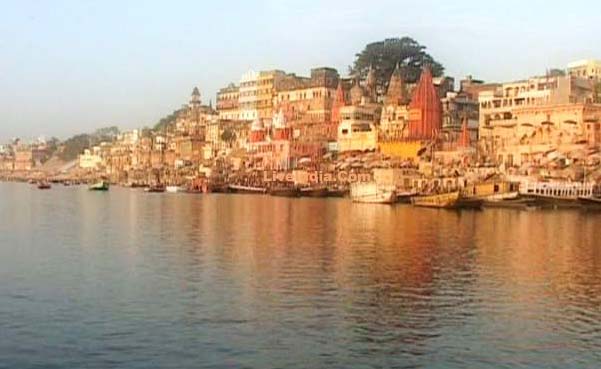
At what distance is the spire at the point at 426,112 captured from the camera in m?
72.9

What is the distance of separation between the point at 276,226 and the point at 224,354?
2108 centimetres

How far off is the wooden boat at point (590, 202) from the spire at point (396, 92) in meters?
30.9

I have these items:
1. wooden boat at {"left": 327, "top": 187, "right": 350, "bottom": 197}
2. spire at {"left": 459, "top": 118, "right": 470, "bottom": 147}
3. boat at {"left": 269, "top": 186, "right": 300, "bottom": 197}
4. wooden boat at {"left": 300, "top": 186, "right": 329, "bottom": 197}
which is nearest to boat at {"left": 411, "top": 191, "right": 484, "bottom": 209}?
wooden boat at {"left": 327, "top": 187, "right": 350, "bottom": 197}

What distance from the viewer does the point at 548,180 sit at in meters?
53.1

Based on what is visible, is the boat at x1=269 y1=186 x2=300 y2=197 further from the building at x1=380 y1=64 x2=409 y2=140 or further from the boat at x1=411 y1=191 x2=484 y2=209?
the boat at x1=411 y1=191 x2=484 y2=209

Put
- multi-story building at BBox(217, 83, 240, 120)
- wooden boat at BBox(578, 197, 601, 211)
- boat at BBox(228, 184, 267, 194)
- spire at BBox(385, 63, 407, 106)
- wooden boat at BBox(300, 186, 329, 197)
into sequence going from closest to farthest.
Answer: wooden boat at BBox(578, 197, 601, 211), wooden boat at BBox(300, 186, 329, 197), boat at BBox(228, 184, 267, 194), spire at BBox(385, 63, 407, 106), multi-story building at BBox(217, 83, 240, 120)

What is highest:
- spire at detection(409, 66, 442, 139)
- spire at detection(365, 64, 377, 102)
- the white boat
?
spire at detection(365, 64, 377, 102)

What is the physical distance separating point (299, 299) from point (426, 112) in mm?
58364

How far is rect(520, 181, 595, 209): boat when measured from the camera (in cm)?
5016

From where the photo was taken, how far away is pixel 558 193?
51.5 metres

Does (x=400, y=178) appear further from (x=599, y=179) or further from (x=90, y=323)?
(x=90, y=323)

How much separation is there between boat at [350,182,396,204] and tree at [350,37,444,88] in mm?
31677

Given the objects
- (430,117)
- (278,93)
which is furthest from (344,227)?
(278,93)

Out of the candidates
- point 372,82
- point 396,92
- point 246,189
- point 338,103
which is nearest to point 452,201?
point 246,189
